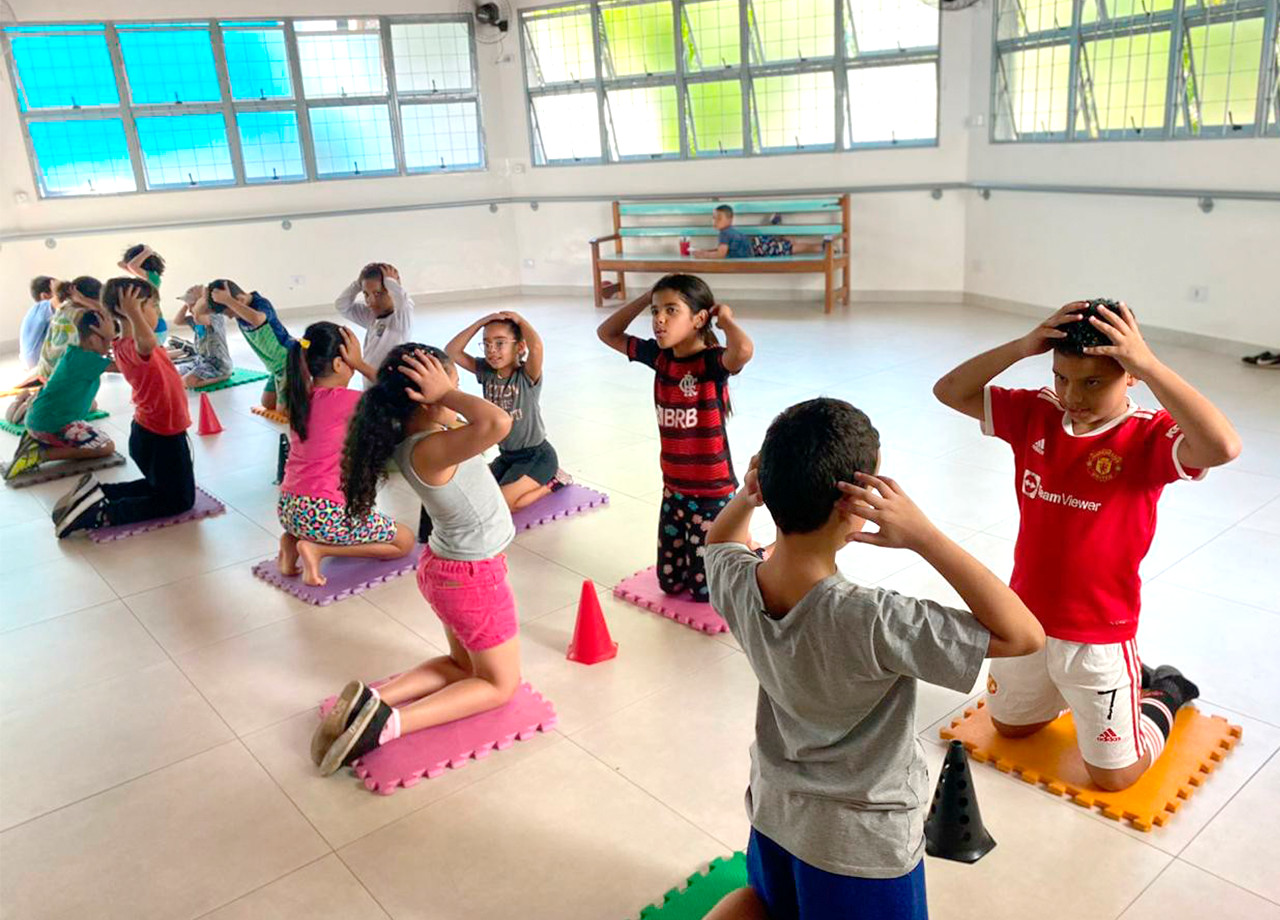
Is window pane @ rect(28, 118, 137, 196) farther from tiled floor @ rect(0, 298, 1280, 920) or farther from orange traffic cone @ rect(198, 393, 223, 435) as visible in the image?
tiled floor @ rect(0, 298, 1280, 920)

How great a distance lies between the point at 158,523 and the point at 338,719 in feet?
7.87

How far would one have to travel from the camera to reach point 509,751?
2.67 m

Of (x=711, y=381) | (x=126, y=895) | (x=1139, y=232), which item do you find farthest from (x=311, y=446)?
(x=1139, y=232)

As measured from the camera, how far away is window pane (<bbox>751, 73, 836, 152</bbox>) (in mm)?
9094

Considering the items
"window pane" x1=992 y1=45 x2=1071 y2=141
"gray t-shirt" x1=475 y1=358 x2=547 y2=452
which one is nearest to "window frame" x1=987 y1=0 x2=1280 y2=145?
"window pane" x1=992 y1=45 x2=1071 y2=141

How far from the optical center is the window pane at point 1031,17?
290 inches

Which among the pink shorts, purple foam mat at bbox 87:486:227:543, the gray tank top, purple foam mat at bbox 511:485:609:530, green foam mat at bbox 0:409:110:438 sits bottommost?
purple foam mat at bbox 511:485:609:530

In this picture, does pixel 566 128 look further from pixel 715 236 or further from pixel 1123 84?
pixel 1123 84

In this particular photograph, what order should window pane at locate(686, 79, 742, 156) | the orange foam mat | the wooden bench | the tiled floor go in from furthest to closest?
window pane at locate(686, 79, 742, 156), the wooden bench, the orange foam mat, the tiled floor

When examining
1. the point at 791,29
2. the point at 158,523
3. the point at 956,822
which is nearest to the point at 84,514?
the point at 158,523

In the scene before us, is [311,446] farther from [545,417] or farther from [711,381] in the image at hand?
[545,417]

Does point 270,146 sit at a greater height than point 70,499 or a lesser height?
greater

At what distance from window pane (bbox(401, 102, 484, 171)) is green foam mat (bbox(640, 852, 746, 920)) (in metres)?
9.56

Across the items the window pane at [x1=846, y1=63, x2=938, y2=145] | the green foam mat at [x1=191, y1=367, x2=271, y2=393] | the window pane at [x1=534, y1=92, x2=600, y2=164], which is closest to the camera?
the green foam mat at [x1=191, y1=367, x2=271, y2=393]
